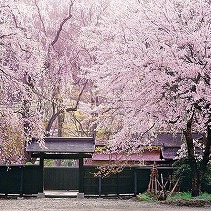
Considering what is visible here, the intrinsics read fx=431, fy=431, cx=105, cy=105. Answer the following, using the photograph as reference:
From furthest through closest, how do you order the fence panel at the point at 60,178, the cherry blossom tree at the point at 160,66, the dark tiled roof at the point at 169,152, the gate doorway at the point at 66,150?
1. the fence panel at the point at 60,178
2. the dark tiled roof at the point at 169,152
3. the gate doorway at the point at 66,150
4. the cherry blossom tree at the point at 160,66

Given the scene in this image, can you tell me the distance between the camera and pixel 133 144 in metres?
16.5

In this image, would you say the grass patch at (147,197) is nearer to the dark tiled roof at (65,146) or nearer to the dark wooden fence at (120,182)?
the dark wooden fence at (120,182)

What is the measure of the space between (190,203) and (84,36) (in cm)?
1352

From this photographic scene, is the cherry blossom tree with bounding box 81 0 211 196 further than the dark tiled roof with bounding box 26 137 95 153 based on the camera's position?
No

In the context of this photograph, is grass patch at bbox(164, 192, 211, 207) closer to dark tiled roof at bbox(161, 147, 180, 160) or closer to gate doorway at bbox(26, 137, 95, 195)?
gate doorway at bbox(26, 137, 95, 195)

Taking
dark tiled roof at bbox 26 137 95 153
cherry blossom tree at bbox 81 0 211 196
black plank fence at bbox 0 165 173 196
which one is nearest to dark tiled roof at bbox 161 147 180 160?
black plank fence at bbox 0 165 173 196

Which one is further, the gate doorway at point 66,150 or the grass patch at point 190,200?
the gate doorway at point 66,150

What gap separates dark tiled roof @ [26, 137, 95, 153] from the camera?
19.7 metres

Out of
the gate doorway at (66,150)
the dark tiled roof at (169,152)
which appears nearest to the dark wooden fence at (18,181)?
the gate doorway at (66,150)

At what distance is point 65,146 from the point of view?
20203 mm

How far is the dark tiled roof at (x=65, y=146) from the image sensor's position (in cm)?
1967

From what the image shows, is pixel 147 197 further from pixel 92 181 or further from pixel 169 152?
pixel 169 152

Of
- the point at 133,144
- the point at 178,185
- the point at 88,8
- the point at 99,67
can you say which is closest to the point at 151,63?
the point at 99,67

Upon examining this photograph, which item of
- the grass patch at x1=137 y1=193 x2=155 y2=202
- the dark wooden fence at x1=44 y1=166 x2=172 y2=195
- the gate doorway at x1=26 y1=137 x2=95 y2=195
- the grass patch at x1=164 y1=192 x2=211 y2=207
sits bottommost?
the grass patch at x1=137 y1=193 x2=155 y2=202
